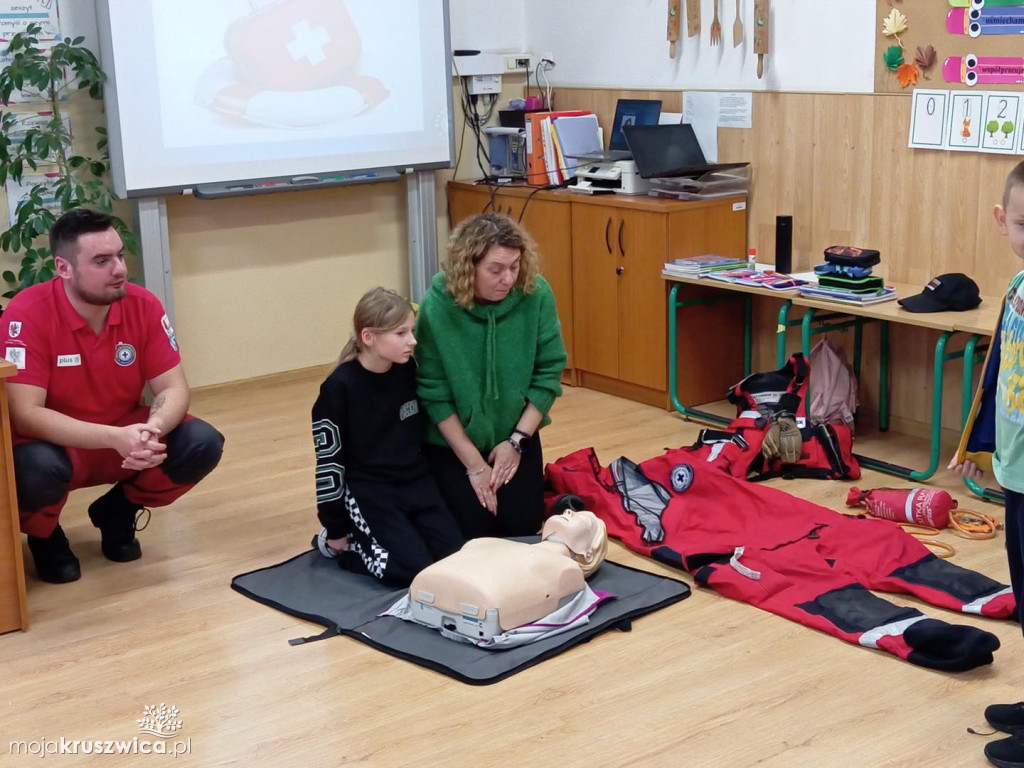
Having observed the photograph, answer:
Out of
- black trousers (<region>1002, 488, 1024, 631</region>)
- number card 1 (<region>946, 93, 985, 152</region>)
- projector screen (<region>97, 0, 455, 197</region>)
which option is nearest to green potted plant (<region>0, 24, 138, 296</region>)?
projector screen (<region>97, 0, 455, 197</region>)

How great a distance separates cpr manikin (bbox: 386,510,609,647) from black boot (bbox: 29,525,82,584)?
961 mm

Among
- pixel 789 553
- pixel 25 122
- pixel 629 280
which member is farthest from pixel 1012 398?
pixel 25 122

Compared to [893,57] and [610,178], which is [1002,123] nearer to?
[893,57]

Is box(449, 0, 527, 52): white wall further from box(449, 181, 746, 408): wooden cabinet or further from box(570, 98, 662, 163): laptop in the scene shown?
box(449, 181, 746, 408): wooden cabinet

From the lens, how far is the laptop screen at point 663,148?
15.9 ft

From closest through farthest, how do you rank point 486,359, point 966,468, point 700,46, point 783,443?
point 966,468, point 486,359, point 783,443, point 700,46

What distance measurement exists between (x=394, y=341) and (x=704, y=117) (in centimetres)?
237

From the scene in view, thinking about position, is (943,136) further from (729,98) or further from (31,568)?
(31,568)

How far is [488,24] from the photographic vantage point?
226 inches

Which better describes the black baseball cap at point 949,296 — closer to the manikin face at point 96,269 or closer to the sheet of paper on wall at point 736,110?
the sheet of paper on wall at point 736,110

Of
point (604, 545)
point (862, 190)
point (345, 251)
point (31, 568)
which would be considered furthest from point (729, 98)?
point (31, 568)

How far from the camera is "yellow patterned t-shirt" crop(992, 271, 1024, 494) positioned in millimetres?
2197

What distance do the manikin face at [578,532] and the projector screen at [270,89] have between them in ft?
8.30

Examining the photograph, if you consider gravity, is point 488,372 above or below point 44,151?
below
